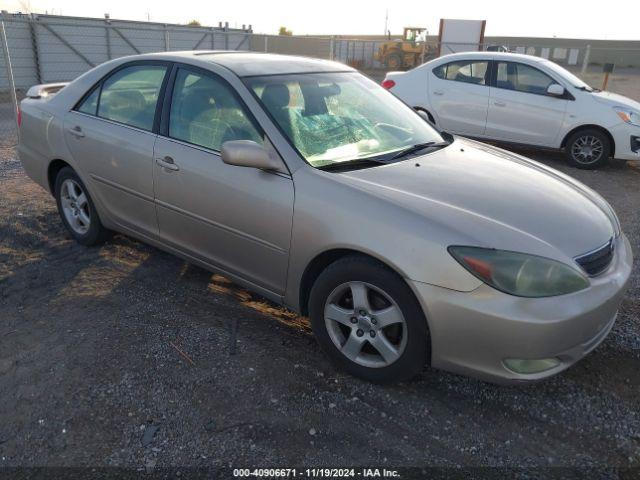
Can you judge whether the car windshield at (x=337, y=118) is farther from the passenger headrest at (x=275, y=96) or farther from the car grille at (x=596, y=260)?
the car grille at (x=596, y=260)

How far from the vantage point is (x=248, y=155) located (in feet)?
9.73

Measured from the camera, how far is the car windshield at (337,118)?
322 cm

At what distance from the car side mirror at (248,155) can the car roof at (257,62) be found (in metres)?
0.69

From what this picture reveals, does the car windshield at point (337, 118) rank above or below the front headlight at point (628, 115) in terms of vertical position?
above

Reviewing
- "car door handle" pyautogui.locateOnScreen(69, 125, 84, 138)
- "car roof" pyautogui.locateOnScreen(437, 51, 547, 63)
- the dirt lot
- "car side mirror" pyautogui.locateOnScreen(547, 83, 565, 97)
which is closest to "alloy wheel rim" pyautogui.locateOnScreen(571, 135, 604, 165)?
"car side mirror" pyautogui.locateOnScreen(547, 83, 565, 97)

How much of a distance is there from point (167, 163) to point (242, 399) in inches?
66.0

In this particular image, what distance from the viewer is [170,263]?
14.5 feet

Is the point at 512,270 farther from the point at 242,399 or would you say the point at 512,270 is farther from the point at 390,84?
the point at 390,84

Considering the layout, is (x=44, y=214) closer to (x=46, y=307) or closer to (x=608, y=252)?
(x=46, y=307)

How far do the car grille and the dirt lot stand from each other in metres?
0.71

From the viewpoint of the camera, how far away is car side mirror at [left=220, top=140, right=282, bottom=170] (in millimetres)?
2969

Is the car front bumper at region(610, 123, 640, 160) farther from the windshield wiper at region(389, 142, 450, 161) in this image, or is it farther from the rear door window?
the rear door window

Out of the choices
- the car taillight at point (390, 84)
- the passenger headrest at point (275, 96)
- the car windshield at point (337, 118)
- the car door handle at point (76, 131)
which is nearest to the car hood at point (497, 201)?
the car windshield at point (337, 118)

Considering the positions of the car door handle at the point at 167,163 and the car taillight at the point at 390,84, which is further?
the car taillight at the point at 390,84
